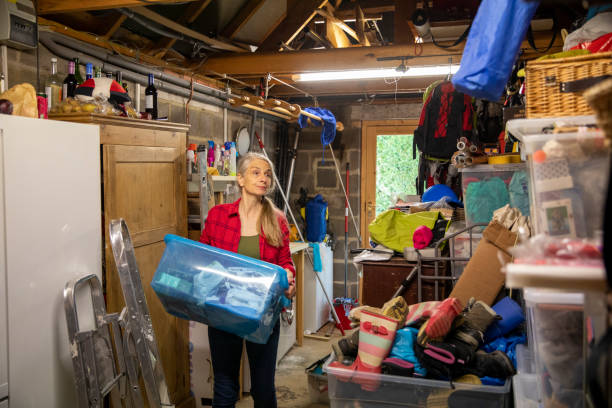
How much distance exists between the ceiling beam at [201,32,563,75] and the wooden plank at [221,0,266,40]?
0.17 metres

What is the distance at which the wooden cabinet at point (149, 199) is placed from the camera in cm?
259

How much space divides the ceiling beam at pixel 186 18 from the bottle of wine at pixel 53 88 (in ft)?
3.45

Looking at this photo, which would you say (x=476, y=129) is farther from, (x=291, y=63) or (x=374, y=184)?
(x=374, y=184)

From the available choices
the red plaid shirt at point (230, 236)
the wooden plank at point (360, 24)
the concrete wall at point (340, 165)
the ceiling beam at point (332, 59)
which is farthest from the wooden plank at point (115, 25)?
the concrete wall at point (340, 165)

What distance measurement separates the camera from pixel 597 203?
1202 mm

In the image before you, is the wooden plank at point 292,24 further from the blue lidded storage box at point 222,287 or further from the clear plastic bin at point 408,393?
the clear plastic bin at point 408,393

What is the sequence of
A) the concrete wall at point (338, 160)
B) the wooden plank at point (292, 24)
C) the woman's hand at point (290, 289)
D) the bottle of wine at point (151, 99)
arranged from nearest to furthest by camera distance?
the woman's hand at point (290, 289)
the bottle of wine at point (151, 99)
the wooden plank at point (292, 24)
the concrete wall at point (338, 160)

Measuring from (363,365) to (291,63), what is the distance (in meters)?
2.70

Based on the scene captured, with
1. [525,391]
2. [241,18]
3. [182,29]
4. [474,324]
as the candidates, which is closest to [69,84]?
[182,29]

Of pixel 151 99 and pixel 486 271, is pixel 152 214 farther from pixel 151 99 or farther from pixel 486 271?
pixel 486 271

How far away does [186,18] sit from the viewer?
12.4ft

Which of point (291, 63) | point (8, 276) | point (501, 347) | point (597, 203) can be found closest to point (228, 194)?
point (291, 63)

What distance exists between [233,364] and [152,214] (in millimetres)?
942

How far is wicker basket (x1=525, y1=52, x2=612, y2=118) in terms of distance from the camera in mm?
1426
